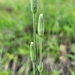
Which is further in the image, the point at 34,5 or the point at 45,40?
the point at 45,40

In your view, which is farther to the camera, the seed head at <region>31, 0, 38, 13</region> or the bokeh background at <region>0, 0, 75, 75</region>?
the bokeh background at <region>0, 0, 75, 75</region>

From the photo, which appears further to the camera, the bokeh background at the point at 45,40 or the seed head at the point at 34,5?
the bokeh background at the point at 45,40

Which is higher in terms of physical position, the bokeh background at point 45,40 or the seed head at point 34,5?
the seed head at point 34,5

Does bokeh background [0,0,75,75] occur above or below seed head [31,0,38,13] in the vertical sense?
below

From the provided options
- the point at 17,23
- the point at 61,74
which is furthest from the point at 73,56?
the point at 17,23

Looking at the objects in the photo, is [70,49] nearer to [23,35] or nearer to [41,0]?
[23,35]

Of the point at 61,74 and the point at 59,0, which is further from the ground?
the point at 59,0

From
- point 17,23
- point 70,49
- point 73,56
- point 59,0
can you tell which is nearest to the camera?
point 73,56

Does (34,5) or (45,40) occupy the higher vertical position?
(34,5)
